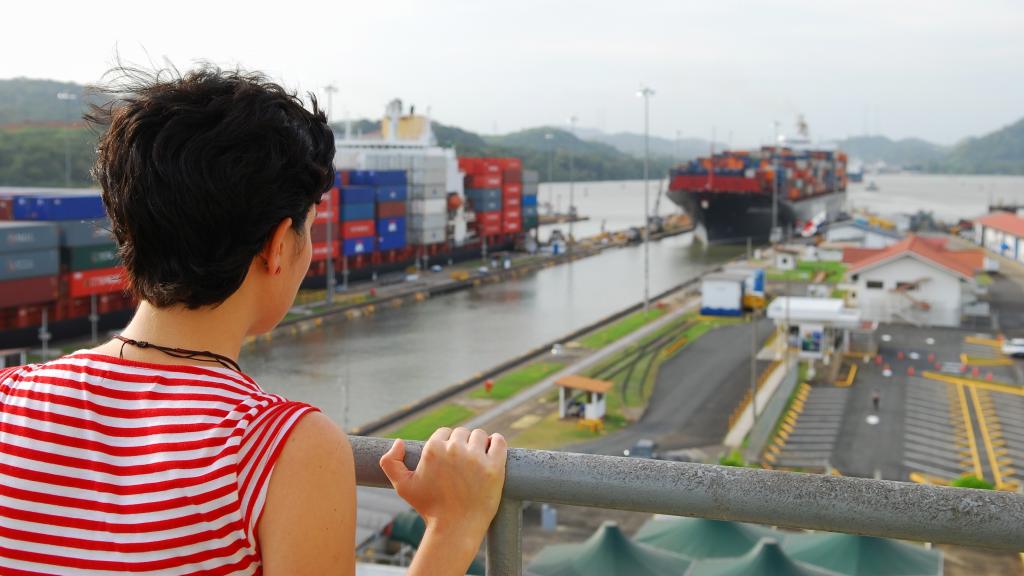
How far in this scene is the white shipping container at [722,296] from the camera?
60.7 feet

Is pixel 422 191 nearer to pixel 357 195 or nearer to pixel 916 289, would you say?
pixel 357 195

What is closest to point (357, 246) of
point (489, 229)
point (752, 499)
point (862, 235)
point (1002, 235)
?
point (489, 229)

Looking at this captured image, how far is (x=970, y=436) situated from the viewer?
9.91m

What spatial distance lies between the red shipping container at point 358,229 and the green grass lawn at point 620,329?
7704 mm

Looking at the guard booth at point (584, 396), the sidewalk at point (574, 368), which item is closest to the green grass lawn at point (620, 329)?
the sidewalk at point (574, 368)

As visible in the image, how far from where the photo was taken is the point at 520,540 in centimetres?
76

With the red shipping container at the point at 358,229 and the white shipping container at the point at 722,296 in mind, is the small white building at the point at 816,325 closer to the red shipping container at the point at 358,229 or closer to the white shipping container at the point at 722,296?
the white shipping container at the point at 722,296

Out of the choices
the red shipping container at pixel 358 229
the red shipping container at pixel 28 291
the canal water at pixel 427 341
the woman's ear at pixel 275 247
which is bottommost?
the canal water at pixel 427 341

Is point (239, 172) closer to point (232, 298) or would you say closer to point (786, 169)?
point (232, 298)

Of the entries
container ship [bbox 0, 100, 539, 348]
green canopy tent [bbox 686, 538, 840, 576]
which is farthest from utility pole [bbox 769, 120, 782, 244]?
green canopy tent [bbox 686, 538, 840, 576]

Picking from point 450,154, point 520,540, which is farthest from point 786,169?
point 520,540

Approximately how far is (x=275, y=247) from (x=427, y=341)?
16.4m

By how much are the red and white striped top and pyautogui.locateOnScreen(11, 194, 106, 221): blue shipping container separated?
1651 cm

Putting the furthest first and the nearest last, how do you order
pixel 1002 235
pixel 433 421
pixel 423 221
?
1. pixel 1002 235
2. pixel 423 221
3. pixel 433 421
